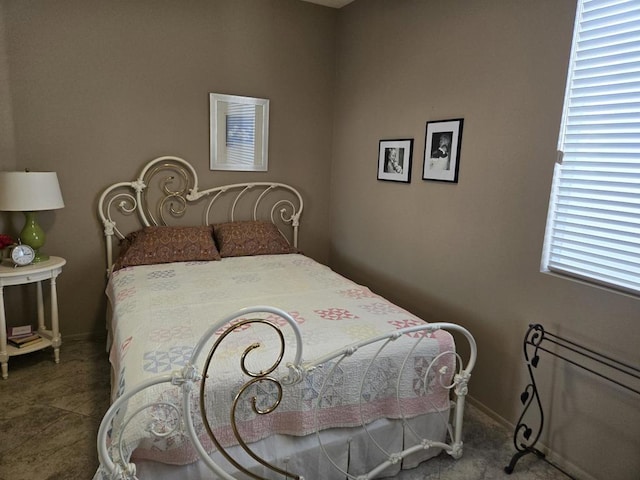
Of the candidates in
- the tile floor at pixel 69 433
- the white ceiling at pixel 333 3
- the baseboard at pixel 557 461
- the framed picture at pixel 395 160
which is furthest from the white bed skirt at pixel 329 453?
the white ceiling at pixel 333 3

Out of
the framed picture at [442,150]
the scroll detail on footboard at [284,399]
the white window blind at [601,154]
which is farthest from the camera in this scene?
the framed picture at [442,150]

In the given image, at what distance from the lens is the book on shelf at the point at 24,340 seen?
283 cm

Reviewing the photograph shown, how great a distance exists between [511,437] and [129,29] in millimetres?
3617

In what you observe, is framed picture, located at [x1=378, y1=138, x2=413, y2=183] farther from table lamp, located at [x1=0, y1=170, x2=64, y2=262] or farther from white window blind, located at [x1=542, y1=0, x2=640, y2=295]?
table lamp, located at [x1=0, y1=170, x2=64, y2=262]

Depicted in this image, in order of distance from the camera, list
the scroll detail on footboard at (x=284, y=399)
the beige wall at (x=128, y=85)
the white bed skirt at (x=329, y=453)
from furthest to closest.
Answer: the beige wall at (x=128, y=85)
the white bed skirt at (x=329, y=453)
the scroll detail on footboard at (x=284, y=399)

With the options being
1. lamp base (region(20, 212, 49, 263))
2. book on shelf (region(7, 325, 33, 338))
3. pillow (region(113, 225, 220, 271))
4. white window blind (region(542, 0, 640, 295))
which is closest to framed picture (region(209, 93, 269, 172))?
pillow (region(113, 225, 220, 271))

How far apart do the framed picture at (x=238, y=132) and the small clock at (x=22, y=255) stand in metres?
1.42

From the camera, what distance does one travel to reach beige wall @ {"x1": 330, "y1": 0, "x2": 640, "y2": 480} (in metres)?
1.98

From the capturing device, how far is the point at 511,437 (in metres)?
2.32

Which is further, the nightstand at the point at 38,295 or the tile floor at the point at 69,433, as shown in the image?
the nightstand at the point at 38,295

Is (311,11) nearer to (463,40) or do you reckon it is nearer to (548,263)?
(463,40)

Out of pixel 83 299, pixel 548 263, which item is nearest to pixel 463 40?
pixel 548 263

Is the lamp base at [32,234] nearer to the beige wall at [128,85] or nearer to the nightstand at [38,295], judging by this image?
the nightstand at [38,295]

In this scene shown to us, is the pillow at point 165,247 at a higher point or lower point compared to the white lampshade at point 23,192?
lower
